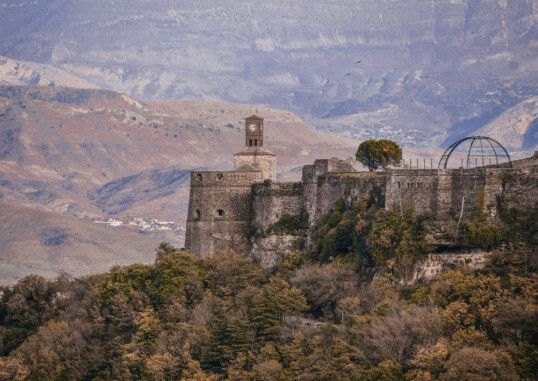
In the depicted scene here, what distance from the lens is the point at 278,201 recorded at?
93.1m

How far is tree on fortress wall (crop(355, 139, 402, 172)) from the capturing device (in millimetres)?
97562

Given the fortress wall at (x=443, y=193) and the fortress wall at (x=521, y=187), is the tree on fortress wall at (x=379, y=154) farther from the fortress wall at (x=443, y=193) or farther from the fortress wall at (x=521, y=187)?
the fortress wall at (x=521, y=187)

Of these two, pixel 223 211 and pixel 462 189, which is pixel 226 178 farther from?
pixel 462 189

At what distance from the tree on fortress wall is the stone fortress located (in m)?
6.27

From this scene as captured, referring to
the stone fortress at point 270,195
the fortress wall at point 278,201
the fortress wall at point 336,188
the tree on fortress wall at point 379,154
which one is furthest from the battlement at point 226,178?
the tree on fortress wall at point 379,154

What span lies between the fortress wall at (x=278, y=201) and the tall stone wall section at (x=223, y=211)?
2.12m

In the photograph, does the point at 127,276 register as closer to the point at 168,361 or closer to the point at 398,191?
the point at 168,361

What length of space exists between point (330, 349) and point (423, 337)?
28.0ft

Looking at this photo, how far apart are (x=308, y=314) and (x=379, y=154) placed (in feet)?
68.4

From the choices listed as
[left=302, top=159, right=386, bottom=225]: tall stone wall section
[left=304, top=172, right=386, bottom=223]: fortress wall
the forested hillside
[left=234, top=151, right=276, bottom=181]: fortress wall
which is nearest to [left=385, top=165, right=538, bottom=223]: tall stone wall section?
the forested hillside

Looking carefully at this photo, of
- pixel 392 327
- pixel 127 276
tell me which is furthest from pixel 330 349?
pixel 127 276

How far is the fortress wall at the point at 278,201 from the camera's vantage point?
92.9 meters

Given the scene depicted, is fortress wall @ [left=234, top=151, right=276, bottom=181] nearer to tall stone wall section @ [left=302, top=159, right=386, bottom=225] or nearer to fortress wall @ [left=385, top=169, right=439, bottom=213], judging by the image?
tall stone wall section @ [left=302, top=159, right=386, bottom=225]

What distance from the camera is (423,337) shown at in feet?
222
